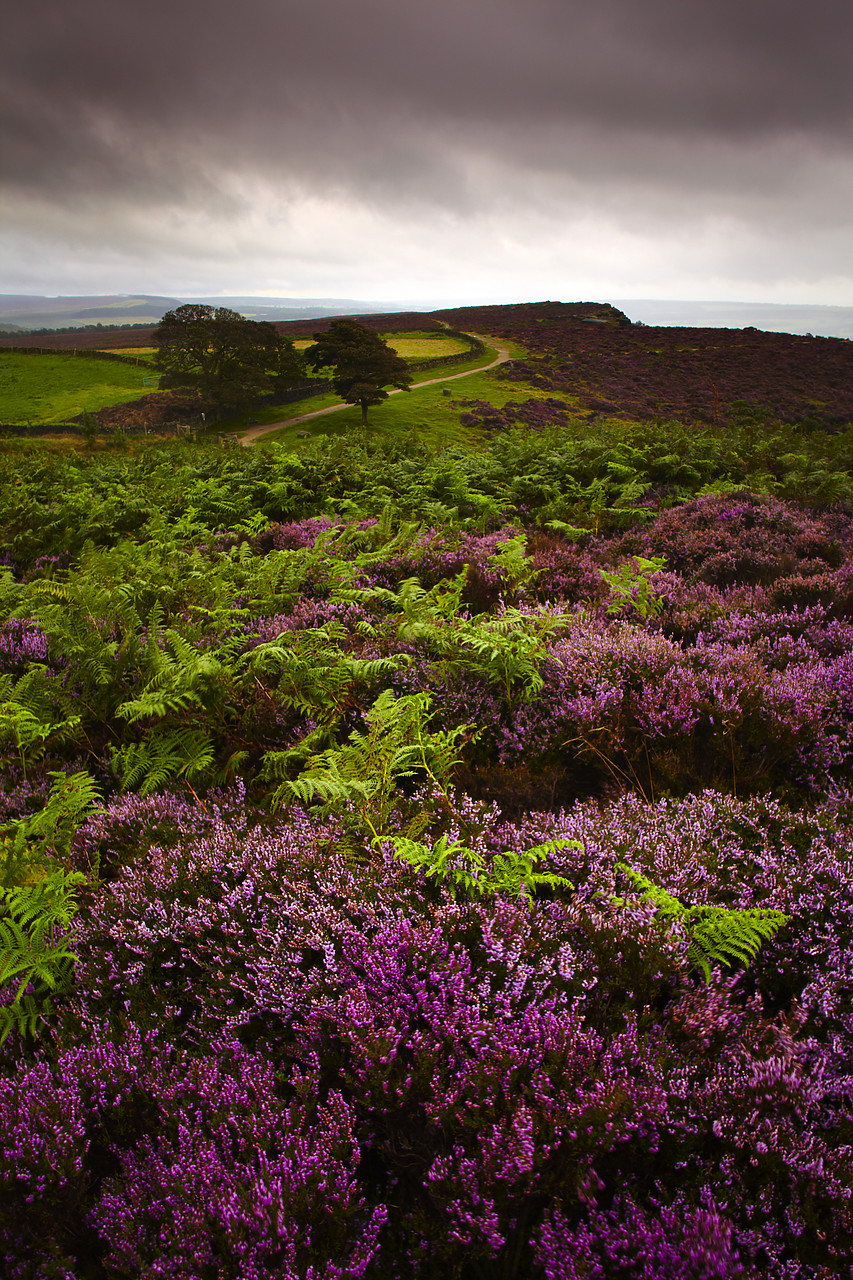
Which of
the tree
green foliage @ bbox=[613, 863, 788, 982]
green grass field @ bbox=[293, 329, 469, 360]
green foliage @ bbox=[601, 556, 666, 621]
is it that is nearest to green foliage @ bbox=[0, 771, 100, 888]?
green foliage @ bbox=[613, 863, 788, 982]

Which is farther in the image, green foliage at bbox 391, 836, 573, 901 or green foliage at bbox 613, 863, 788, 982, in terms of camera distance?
green foliage at bbox 391, 836, 573, 901

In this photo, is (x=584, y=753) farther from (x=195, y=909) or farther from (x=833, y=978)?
(x=195, y=909)

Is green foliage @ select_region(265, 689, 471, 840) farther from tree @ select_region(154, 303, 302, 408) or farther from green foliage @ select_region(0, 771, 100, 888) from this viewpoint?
tree @ select_region(154, 303, 302, 408)

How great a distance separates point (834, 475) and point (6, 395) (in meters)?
57.2

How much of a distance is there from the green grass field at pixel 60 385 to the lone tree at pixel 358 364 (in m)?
17.8

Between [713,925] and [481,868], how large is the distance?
917mm

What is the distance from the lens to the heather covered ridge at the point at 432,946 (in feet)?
5.13

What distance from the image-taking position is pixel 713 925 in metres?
2.12

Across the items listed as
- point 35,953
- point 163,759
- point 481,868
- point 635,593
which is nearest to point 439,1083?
point 481,868

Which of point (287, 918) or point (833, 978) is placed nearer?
point (833, 978)

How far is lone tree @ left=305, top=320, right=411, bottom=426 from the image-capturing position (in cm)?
4056

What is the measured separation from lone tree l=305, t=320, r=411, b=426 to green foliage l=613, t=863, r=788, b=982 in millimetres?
41198

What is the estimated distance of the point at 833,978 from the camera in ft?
6.88

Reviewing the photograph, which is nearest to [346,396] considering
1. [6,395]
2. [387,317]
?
[6,395]
